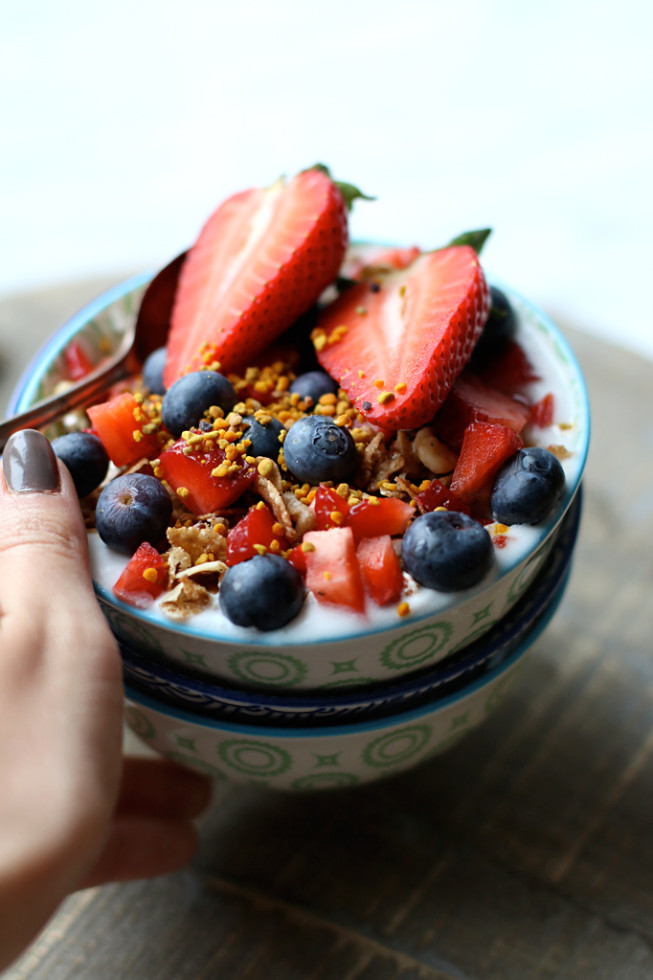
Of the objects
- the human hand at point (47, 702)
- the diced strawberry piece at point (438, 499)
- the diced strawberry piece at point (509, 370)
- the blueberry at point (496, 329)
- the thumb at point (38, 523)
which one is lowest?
the human hand at point (47, 702)

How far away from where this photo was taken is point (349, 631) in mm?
680

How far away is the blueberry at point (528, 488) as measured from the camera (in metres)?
0.73

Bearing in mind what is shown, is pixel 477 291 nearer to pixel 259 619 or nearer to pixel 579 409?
pixel 579 409

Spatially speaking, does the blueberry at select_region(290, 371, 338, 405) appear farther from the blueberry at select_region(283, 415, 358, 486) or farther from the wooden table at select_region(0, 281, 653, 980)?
the wooden table at select_region(0, 281, 653, 980)

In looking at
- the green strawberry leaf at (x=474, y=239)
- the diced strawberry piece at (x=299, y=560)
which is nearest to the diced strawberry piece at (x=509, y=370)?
the green strawberry leaf at (x=474, y=239)

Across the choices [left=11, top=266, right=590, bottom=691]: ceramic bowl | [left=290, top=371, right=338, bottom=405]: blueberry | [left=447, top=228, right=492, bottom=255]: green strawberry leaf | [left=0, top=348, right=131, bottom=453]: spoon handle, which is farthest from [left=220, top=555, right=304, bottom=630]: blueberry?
[left=447, top=228, right=492, bottom=255]: green strawberry leaf

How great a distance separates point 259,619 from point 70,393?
42 centimetres

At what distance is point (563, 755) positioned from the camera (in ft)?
3.49

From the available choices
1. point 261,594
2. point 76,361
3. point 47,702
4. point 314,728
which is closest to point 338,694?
point 314,728

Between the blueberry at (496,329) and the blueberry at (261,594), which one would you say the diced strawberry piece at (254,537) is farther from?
the blueberry at (496,329)

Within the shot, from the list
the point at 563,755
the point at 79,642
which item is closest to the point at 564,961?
the point at 563,755

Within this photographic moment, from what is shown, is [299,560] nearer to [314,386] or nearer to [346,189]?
[314,386]

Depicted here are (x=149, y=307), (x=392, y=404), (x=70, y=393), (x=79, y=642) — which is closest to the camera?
(x=79, y=642)

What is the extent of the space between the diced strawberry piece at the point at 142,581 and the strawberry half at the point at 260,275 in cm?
25
